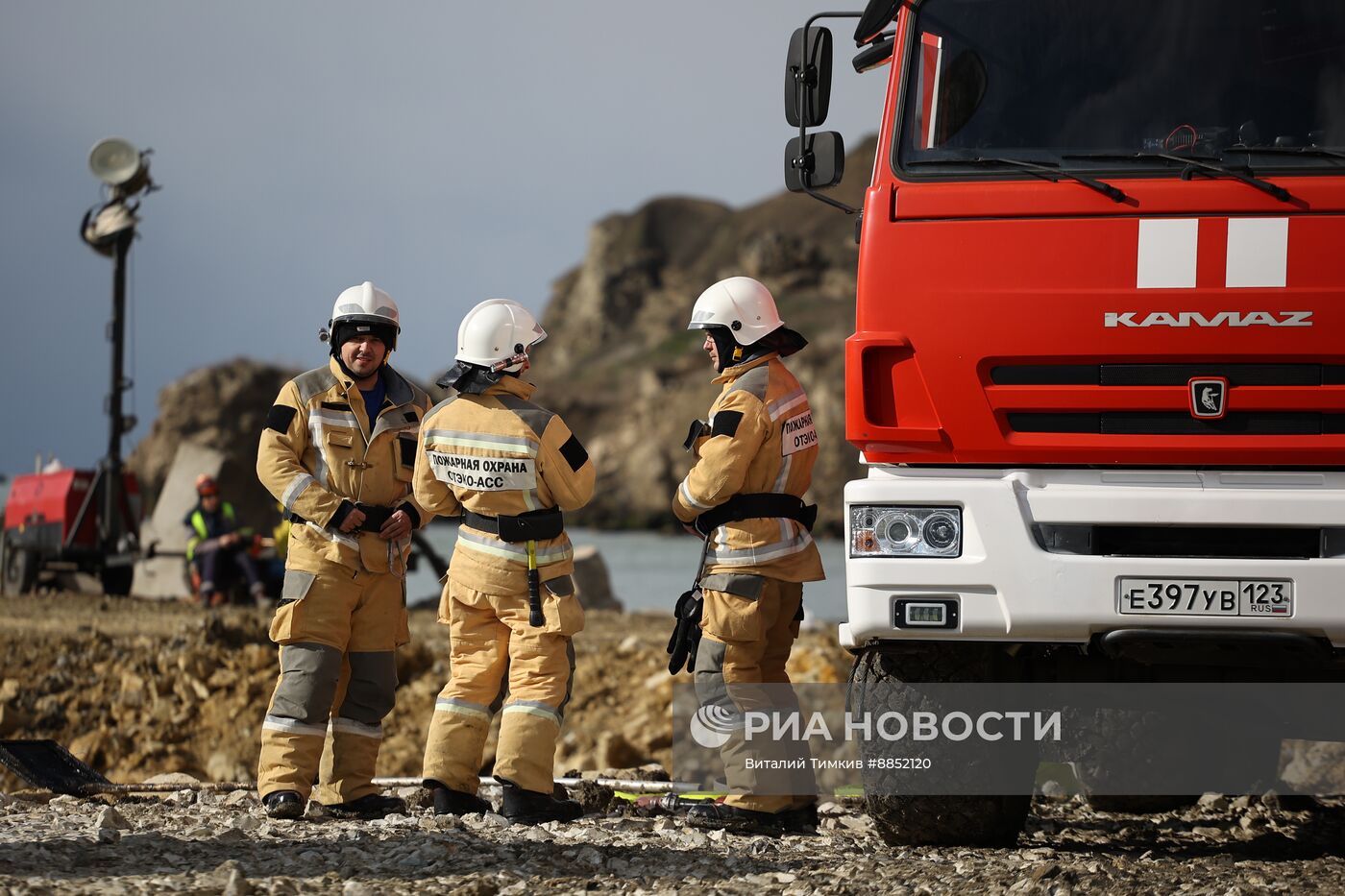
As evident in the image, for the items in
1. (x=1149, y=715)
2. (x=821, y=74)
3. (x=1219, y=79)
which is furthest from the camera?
(x=1149, y=715)

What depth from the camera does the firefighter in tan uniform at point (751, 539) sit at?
22.4 ft

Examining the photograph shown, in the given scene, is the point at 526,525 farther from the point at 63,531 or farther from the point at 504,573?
the point at 63,531

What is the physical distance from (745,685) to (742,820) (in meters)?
0.56

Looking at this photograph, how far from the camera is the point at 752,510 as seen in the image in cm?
695

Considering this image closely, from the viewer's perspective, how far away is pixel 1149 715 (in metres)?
7.83

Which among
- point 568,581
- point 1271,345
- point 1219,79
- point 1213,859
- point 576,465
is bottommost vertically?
point 1213,859

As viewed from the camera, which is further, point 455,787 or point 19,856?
point 455,787

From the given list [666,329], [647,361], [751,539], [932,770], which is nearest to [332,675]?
[751,539]

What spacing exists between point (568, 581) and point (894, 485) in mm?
1759

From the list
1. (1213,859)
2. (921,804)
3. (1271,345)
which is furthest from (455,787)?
(1271,345)

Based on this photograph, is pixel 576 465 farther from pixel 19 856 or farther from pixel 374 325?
pixel 19 856

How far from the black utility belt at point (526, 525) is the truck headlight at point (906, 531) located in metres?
1.53

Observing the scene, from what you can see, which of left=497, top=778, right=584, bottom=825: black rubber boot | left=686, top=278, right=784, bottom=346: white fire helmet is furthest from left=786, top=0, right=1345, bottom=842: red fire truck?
left=497, top=778, right=584, bottom=825: black rubber boot

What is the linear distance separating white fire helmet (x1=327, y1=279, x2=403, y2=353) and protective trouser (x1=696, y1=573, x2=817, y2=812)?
1.84m
